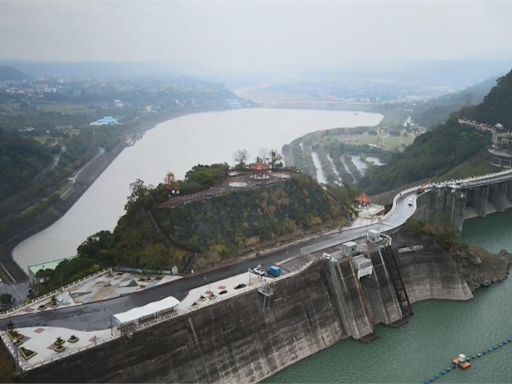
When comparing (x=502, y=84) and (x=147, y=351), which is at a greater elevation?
(x=502, y=84)

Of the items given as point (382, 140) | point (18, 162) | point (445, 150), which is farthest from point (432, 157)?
point (18, 162)

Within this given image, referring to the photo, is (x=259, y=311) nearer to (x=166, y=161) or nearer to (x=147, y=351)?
(x=147, y=351)

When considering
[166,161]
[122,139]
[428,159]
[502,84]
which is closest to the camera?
[428,159]

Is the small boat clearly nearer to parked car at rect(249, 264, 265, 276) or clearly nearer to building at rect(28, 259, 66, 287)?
parked car at rect(249, 264, 265, 276)

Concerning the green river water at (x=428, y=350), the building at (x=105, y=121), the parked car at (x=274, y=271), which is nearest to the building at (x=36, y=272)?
the parked car at (x=274, y=271)

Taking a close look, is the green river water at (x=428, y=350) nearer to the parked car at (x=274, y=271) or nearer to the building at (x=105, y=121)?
the parked car at (x=274, y=271)

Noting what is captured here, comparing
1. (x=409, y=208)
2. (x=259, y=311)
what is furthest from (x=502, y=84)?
(x=259, y=311)

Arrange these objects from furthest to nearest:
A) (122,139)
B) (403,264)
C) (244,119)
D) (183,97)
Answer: (183,97) → (244,119) → (122,139) → (403,264)
